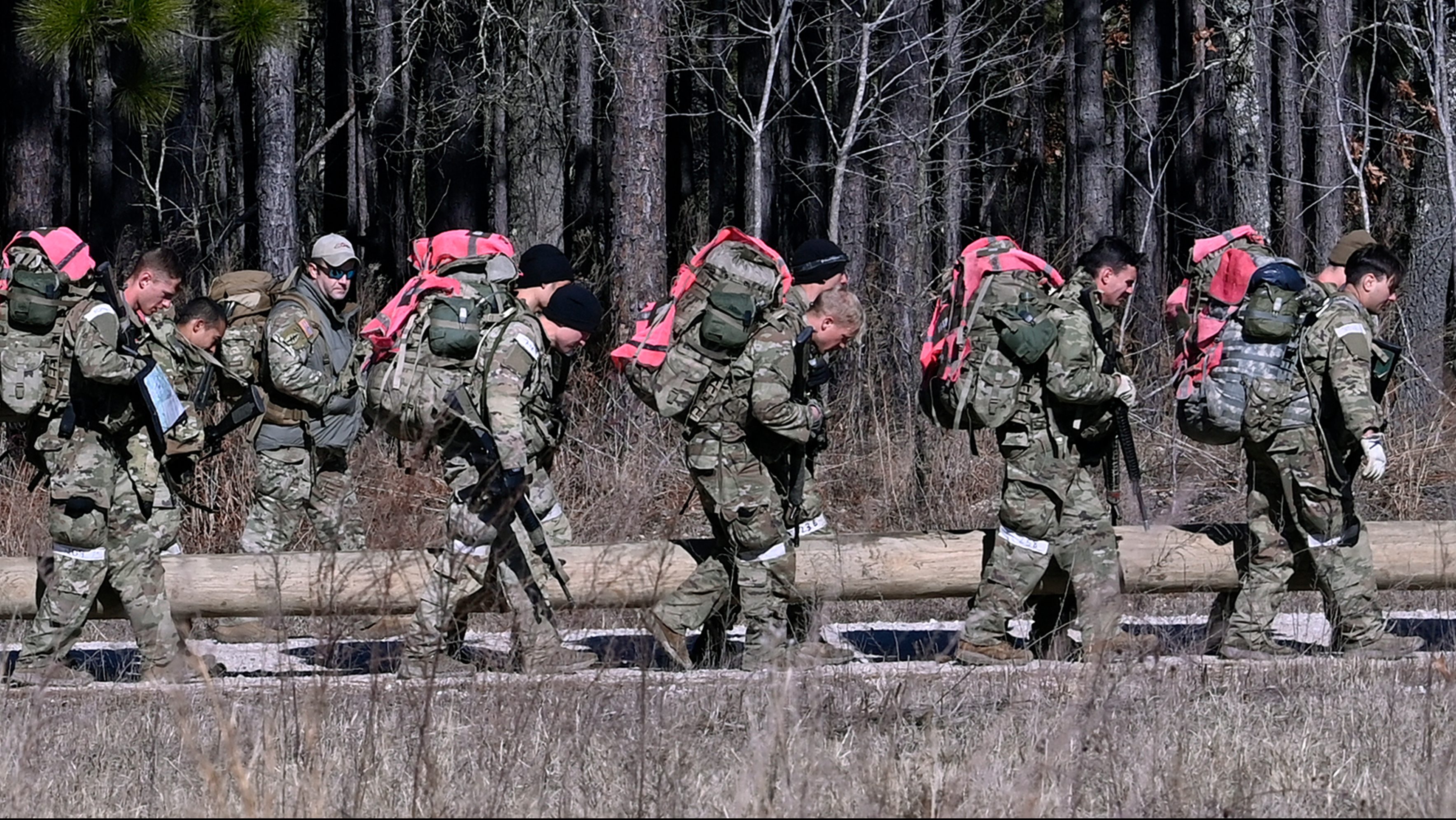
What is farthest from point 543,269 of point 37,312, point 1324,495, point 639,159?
point 639,159

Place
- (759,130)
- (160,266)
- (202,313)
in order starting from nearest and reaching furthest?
(160,266), (202,313), (759,130)

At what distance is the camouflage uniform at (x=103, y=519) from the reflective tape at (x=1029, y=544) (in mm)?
3458

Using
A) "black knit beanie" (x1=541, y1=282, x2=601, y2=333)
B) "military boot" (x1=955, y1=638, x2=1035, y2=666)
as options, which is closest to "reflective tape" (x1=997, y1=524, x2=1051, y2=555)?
"military boot" (x1=955, y1=638, x2=1035, y2=666)

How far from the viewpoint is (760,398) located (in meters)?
6.79

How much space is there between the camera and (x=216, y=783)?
14.9 feet

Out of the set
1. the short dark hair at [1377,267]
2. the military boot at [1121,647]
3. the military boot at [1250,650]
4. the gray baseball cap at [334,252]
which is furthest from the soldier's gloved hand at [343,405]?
the short dark hair at [1377,267]

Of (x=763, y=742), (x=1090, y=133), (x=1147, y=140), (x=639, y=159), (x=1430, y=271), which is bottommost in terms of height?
(x=763, y=742)

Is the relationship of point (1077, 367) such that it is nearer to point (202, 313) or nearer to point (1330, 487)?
point (1330, 487)

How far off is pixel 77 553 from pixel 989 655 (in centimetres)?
372

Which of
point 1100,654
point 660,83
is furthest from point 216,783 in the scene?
point 660,83

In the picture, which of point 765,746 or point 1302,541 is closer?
point 765,746

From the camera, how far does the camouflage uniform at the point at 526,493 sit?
21.0 feet

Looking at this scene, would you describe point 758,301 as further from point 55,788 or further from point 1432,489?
point 1432,489

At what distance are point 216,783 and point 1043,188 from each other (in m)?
20.2
